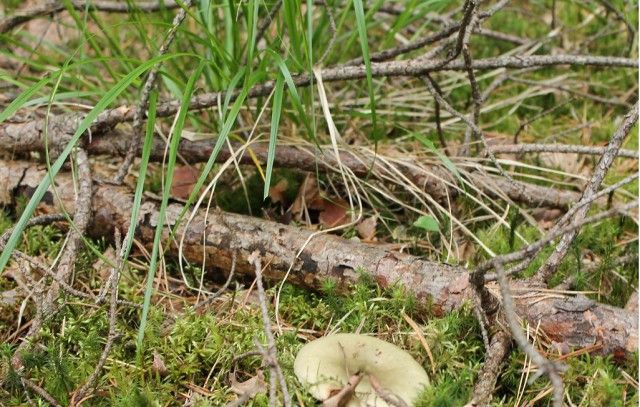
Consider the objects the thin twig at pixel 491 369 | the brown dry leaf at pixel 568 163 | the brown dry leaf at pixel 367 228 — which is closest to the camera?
the thin twig at pixel 491 369

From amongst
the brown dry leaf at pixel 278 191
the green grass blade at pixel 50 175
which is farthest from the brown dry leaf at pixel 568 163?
the green grass blade at pixel 50 175

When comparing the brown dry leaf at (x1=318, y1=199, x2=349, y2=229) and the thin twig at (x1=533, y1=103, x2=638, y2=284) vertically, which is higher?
the thin twig at (x1=533, y1=103, x2=638, y2=284)

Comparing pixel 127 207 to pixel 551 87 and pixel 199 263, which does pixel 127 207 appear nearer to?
pixel 199 263

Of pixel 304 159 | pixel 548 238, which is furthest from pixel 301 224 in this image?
pixel 548 238

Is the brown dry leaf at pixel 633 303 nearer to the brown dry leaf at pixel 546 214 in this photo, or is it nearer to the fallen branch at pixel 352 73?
the brown dry leaf at pixel 546 214

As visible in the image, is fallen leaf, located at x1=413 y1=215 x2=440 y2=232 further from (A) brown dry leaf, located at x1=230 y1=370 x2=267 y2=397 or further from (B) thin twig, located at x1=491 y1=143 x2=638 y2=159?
(A) brown dry leaf, located at x1=230 y1=370 x2=267 y2=397

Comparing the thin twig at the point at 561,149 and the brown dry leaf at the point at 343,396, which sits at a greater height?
the thin twig at the point at 561,149

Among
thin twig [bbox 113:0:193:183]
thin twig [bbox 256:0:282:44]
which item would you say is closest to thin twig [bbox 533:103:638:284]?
thin twig [bbox 256:0:282:44]

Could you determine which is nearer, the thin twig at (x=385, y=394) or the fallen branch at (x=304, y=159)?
the thin twig at (x=385, y=394)
